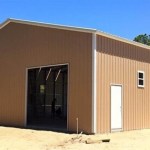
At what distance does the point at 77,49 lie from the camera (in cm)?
1975

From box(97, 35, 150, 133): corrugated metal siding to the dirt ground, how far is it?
139 centimetres

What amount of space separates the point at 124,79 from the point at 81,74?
2872 mm

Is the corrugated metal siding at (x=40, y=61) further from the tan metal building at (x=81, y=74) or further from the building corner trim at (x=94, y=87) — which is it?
the building corner trim at (x=94, y=87)

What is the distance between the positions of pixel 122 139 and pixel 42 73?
12.0 metres

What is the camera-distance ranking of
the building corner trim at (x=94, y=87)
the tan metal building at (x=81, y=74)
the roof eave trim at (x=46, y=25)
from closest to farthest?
the building corner trim at (x=94, y=87)
the tan metal building at (x=81, y=74)
the roof eave trim at (x=46, y=25)

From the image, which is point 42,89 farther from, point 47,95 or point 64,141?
point 64,141

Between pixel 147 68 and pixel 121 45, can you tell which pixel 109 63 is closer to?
pixel 121 45

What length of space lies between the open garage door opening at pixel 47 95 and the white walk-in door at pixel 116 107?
6.96 m

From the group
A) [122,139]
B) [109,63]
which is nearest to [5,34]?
[109,63]

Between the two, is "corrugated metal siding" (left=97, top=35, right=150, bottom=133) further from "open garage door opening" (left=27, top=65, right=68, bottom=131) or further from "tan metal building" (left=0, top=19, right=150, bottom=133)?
"open garage door opening" (left=27, top=65, right=68, bottom=131)

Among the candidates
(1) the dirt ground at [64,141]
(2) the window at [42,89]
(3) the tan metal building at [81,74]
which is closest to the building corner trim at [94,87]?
(3) the tan metal building at [81,74]

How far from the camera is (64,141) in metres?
16.4

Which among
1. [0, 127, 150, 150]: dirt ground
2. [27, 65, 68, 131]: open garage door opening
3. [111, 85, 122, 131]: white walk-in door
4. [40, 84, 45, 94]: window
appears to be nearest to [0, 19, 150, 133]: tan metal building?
[111, 85, 122, 131]: white walk-in door

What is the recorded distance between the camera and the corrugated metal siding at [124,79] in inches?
763
